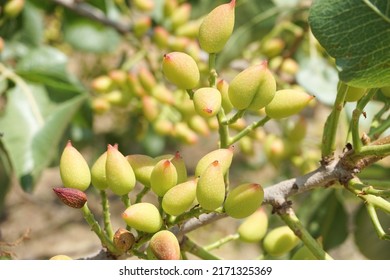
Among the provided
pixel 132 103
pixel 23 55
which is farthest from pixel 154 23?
pixel 23 55

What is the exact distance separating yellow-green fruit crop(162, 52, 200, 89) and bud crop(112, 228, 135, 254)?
0.61 ft

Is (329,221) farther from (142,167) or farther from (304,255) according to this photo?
(142,167)

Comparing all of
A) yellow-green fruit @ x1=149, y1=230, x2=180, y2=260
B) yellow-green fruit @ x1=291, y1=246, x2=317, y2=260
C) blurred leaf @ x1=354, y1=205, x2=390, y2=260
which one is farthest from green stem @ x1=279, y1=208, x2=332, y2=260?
blurred leaf @ x1=354, y1=205, x2=390, y2=260

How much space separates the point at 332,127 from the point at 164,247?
243 millimetres

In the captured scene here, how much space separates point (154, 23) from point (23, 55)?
1.32 ft

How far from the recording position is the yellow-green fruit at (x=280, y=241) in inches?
34.9

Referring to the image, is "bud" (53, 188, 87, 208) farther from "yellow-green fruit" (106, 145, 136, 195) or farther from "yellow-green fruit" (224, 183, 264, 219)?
"yellow-green fruit" (224, 183, 264, 219)

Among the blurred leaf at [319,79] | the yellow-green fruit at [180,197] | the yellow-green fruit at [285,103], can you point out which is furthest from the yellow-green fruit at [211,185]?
the blurred leaf at [319,79]

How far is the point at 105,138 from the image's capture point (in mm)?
2154

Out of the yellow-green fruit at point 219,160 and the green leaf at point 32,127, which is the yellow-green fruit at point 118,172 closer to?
the yellow-green fruit at point 219,160

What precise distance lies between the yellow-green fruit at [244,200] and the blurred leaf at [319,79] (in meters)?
0.73

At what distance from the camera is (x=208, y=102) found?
0.76 m

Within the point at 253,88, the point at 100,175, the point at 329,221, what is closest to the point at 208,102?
the point at 253,88
